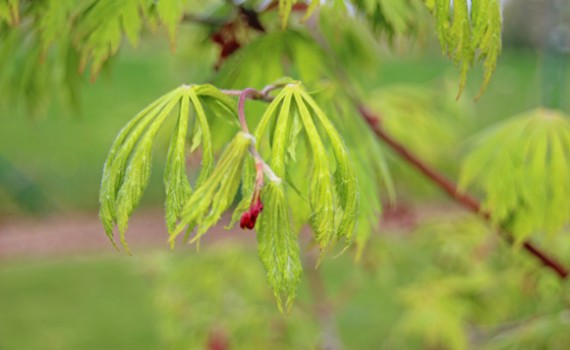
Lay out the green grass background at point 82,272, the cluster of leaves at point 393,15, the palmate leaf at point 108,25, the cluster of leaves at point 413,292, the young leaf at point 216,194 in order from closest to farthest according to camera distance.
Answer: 1. the young leaf at point 216,194
2. the palmate leaf at point 108,25
3. the cluster of leaves at point 393,15
4. the cluster of leaves at point 413,292
5. the green grass background at point 82,272

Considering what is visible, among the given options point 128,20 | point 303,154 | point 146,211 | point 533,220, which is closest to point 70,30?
point 128,20

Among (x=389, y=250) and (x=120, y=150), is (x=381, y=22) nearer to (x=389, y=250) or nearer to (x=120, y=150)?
(x=120, y=150)

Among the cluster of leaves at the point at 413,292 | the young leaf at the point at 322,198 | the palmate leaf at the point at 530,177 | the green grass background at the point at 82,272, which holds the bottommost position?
the green grass background at the point at 82,272

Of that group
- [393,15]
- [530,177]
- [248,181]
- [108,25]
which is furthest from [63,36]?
[530,177]

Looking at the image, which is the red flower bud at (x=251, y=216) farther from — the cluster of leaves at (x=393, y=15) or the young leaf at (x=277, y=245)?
the cluster of leaves at (x=393, y=15)

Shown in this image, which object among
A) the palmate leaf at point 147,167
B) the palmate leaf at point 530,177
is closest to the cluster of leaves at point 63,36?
the palmate leaf at point 147,167

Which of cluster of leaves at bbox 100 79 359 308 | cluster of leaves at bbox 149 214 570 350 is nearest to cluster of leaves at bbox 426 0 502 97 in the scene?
cluster of leaves at bbox 100 79 359 308

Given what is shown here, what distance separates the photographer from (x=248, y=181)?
705 millimetres

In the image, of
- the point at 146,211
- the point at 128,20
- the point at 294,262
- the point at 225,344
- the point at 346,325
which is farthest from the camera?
the point at 146,211

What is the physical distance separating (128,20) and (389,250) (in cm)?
155

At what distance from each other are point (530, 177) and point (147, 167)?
796 mm

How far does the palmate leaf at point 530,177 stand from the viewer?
1.30 meters

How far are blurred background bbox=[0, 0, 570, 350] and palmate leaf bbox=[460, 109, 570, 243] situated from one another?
22cm

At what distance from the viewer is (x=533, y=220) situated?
50.9 inches
